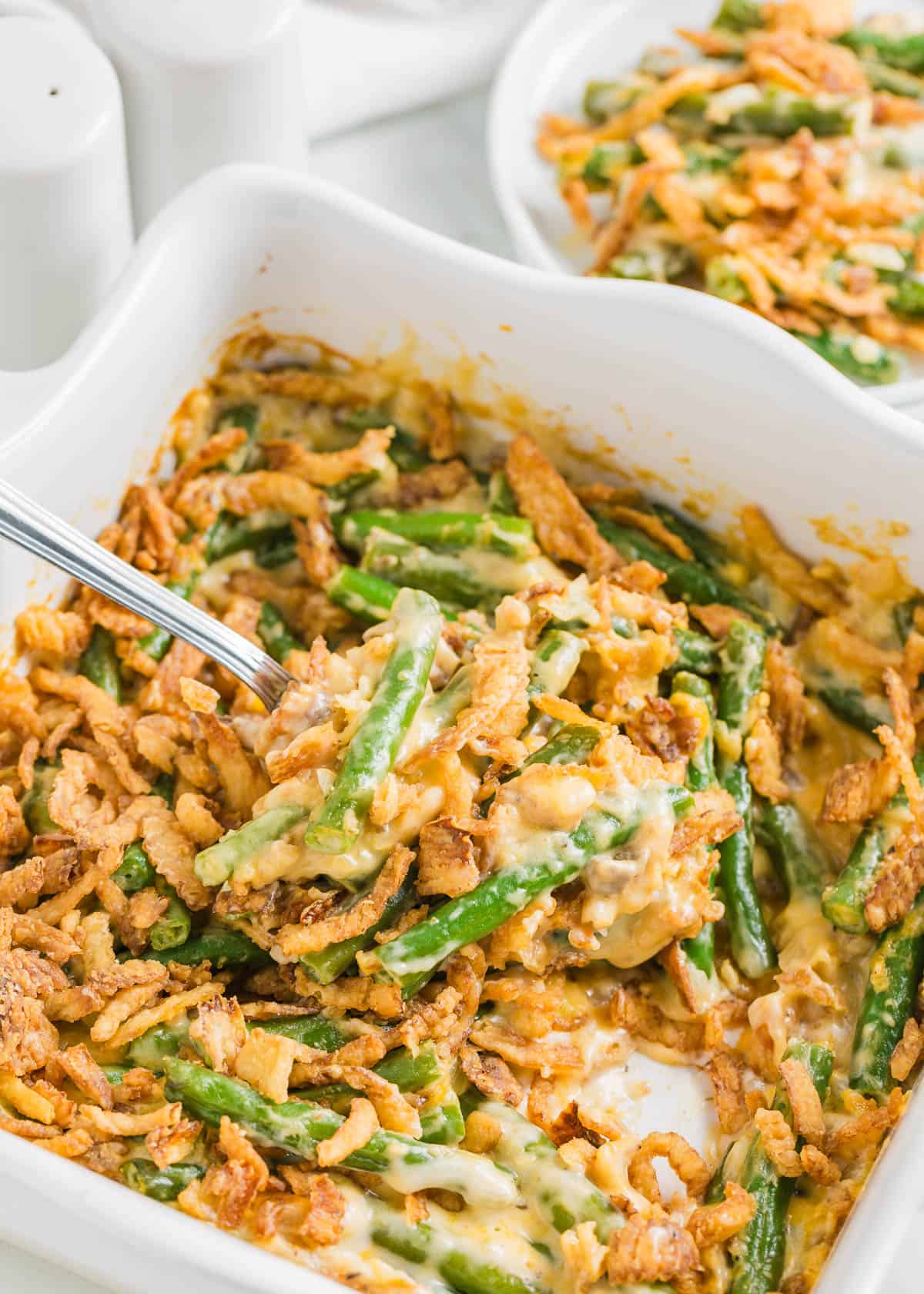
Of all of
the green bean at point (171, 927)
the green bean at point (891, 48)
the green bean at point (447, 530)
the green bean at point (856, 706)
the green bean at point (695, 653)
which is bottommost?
the green bean at point (171, 927)

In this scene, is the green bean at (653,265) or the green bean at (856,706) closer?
the green bean at (856,706)

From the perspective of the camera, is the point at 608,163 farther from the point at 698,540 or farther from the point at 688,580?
the point at 688,580

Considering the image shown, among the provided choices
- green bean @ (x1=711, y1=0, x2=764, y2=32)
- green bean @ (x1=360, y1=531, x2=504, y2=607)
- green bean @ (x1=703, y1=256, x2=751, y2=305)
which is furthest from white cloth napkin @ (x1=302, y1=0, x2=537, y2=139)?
green bean @ (x1=360, y1=531, x2=504, y2=607)

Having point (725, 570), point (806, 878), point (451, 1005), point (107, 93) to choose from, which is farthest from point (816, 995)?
point (107, 93)

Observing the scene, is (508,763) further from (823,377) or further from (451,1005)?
(823,377)

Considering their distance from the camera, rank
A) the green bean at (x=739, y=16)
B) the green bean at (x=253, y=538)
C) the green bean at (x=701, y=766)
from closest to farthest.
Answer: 1. the green bean at (x=701, y=766)
2. the green bean at (x=253, y=538)
3. the green bean at (x=739, y=16)

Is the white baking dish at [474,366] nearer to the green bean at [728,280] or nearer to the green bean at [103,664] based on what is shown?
the green bean at [103,664]

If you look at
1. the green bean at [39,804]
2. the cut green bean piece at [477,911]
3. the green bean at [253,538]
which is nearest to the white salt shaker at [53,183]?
the green bean at [253,538]

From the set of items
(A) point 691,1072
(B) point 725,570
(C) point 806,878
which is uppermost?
(B) point 725,570
